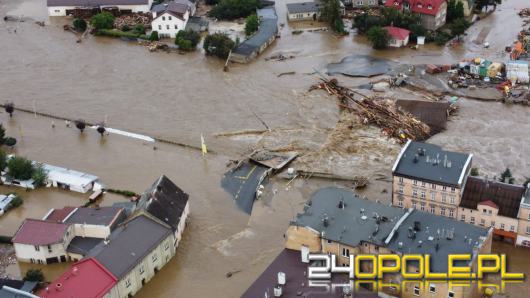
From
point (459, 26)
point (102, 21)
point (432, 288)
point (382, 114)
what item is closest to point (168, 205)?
point (432, 288)

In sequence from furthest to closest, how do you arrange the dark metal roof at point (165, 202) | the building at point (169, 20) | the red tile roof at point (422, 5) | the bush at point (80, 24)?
the bush at point (80, 24) → the building at point (169, 20) → the red tile roof at point (422, 5) → the dark metal roof at point (165, 202)

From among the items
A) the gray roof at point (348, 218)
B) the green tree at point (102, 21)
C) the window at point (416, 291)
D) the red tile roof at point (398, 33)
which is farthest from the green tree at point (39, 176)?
the red tile roof at point (398, 33)

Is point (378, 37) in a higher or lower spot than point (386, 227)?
higher

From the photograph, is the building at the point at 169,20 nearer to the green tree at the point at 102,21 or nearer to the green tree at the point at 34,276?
the green tree at the point at 102,21

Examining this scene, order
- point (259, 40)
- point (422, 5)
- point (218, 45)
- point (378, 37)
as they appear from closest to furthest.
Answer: point (218, 45)
point (378, 37)
point (259, 40)
point (422, 5)

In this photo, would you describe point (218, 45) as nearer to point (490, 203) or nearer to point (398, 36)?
point (398, 36)

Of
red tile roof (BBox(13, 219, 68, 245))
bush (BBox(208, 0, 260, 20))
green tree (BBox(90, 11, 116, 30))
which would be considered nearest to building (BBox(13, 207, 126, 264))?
red tile roof (BBox(13, 219, 68, 245))
